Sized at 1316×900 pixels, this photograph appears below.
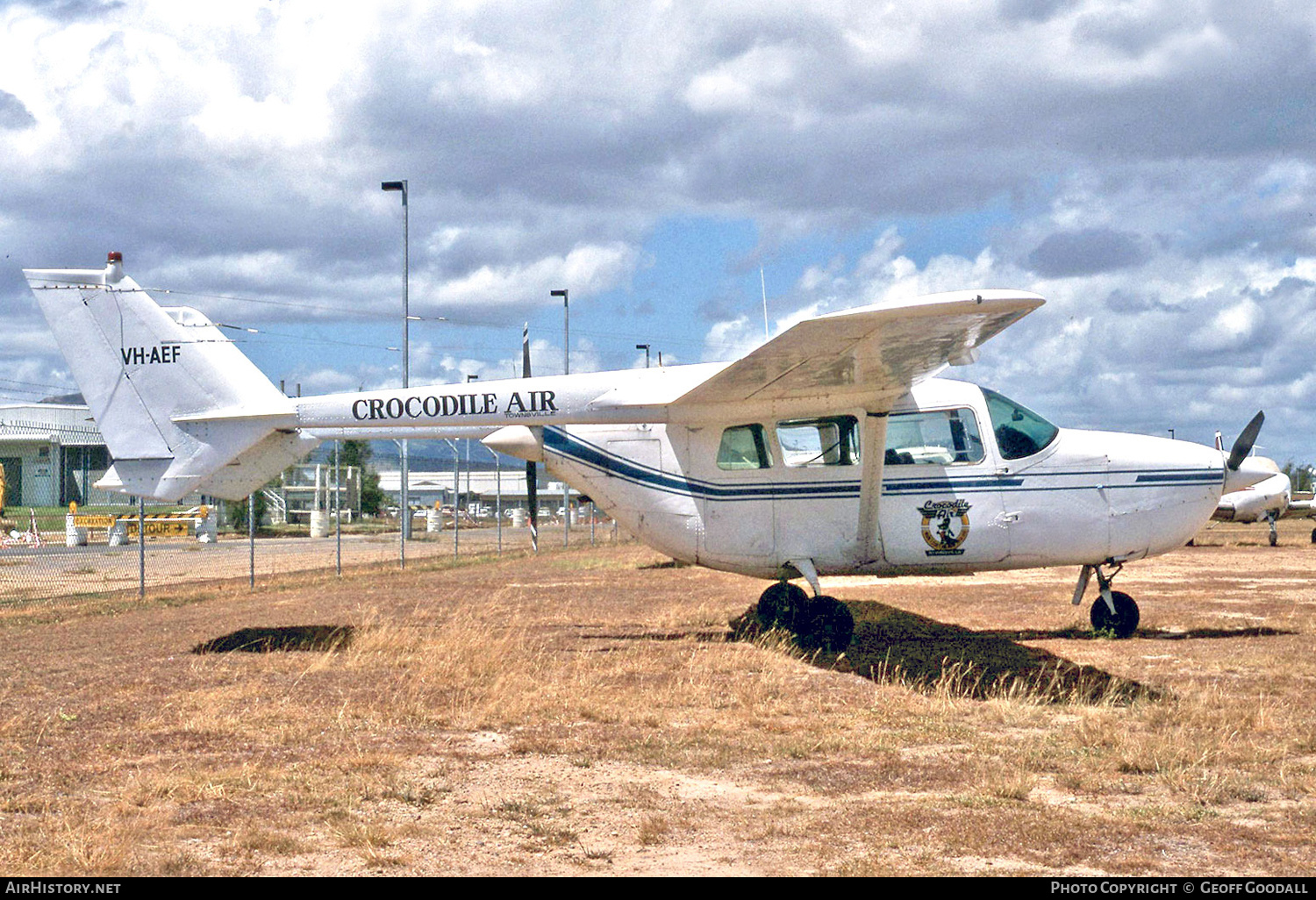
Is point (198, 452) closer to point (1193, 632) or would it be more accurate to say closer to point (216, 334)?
point (216, 334)

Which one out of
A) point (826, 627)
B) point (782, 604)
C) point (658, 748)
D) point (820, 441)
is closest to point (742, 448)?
point (820, 441)

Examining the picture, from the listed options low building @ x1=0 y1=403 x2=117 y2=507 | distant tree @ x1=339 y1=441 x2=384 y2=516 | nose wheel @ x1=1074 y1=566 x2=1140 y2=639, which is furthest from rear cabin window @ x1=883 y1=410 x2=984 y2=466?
low building @ x1=0 y1=403 x2=117 y2=507

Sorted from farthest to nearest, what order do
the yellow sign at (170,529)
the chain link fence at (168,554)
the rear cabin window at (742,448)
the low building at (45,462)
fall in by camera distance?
the low building at (45,462)
the yellow sign at (170,529)
the chain link fence at (168,554)
the rear cabin window at (742,448)

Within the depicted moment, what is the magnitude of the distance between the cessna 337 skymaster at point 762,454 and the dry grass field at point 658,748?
1092 mm

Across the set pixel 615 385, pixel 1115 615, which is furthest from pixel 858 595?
pixel 615 385

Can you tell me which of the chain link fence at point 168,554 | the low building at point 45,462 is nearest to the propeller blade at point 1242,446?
the chain link fence at point 168,554

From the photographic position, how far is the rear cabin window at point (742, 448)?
12008mm

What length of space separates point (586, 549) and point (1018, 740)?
28.2 metres

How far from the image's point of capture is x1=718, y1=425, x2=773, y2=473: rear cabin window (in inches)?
473

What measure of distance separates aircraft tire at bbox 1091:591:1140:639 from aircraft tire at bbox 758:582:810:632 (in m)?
3.37

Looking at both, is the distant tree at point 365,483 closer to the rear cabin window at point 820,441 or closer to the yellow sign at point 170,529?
the yellow sign at point 170,529

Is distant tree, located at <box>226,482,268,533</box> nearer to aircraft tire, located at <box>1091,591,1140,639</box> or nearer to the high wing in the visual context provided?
the high wing

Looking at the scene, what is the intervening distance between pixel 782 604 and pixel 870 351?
4.00 meters

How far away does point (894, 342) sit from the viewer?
9.68m
